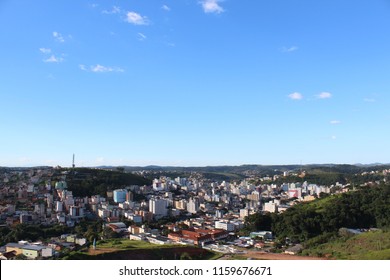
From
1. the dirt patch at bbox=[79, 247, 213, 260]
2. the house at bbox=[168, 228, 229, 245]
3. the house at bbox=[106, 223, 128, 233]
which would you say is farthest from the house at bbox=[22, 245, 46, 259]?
the house at bbox=[106, 223, 128, 233]

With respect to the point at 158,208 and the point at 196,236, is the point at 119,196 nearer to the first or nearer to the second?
the point at 158,208

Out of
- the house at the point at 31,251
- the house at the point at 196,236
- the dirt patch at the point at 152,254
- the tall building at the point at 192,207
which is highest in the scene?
the dirt patch at the point at 152,254

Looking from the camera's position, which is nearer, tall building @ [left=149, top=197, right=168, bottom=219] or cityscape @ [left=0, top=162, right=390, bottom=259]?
cityscape @ [left=0, top=162, right=390, bottom=259]

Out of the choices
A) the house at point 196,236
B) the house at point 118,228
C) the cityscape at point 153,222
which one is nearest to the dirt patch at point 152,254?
the cityscape at point 153,222

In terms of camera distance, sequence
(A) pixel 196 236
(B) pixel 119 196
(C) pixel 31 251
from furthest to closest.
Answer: (B) pixel 119 196 < (A) pixel 196 236 < (C) pixel 31 251

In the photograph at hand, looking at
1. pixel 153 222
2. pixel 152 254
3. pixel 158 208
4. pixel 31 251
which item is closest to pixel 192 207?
pixel 158 208

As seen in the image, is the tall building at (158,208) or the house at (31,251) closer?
the house at (31,251)

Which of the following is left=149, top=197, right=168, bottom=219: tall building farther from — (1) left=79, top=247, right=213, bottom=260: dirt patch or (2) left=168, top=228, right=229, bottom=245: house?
(1) left=79, top=247, right=213, bottom=260: dirt patch

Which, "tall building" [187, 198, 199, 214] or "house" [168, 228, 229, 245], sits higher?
"house" [168, 228, 229, 245]

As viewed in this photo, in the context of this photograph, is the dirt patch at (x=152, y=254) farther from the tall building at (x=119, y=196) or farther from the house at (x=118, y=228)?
the tall building at (x=119, y=196)

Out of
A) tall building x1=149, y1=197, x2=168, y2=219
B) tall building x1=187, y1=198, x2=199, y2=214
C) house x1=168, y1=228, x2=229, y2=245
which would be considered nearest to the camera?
house x1=168, y1=228, x2=229, y2=245
